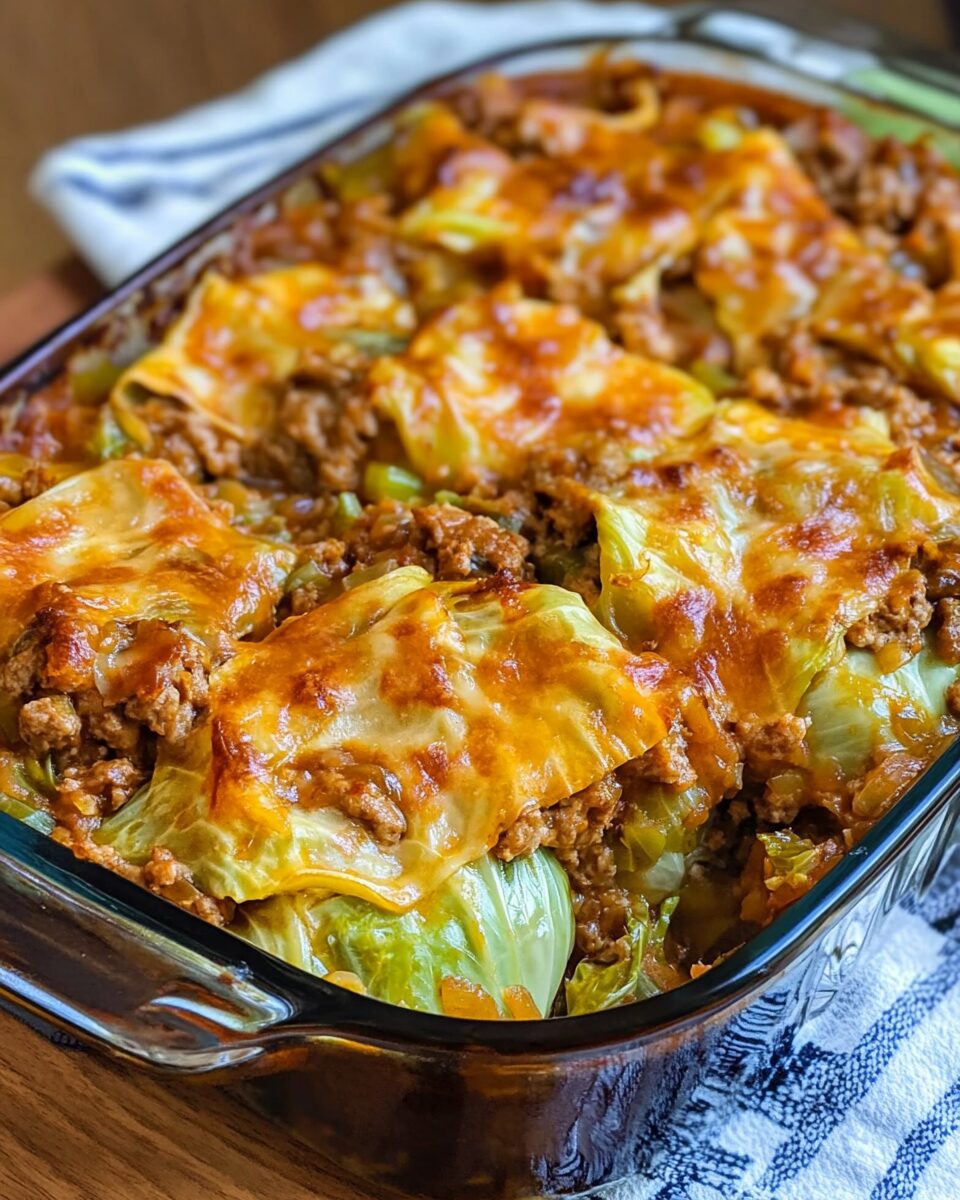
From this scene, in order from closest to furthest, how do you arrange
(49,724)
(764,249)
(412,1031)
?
(412,1031) → (49,724) → (764,249)

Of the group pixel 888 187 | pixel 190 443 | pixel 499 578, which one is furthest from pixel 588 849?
pixel 888 187

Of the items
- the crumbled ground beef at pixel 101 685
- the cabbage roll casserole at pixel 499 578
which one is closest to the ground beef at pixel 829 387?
the cabbage roll casserole at pixel 499 578

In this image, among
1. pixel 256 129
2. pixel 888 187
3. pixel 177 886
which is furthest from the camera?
pixel 256 129

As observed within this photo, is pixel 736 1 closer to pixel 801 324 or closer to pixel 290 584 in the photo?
pixel 801 324

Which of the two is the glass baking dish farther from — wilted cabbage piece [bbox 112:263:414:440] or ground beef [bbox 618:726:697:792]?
wilted cabbage piece [bbox 112:263:414:440]

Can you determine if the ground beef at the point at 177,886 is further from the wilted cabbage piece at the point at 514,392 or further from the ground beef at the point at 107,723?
the wilted cabbage piece at the point at 514,392

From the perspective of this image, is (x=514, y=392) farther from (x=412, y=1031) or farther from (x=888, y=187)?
(x=412, y=1031)
